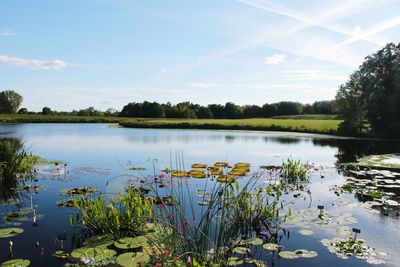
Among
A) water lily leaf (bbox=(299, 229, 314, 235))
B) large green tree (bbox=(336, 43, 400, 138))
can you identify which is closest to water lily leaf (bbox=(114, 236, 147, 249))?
water lily leaf (bbox=(299, 229, 314, 235))

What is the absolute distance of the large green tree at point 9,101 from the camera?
110500 millimetres

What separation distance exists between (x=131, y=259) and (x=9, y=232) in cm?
352

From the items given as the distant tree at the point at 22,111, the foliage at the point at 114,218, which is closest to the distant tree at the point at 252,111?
the distant tree at the point at 22,111

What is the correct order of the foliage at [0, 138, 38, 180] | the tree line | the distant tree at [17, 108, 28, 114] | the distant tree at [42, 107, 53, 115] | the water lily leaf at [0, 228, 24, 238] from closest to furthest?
the water lily leaf at [0, 228, 24, 238] < the foliage at [0, 138, 38, 180] < the tree line < the distant tree at [42, 107, 53, 115] < the distant tree at [17, 108, 28, 114]

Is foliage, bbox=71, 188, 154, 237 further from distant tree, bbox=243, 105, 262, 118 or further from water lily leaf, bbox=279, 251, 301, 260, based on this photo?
distant tree, bbox=243, 105, 262, 118

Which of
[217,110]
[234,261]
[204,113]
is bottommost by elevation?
[234,261]

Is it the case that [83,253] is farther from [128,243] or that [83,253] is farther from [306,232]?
[306,232]

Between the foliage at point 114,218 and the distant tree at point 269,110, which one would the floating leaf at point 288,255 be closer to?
the foliage at point 114,218

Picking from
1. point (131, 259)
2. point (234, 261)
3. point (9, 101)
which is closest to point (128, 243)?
point (131, 259)

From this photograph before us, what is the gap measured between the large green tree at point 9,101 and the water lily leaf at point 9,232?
382 feet

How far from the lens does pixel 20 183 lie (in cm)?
1459

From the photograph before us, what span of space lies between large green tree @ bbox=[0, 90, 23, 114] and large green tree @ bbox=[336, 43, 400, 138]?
3963 inches

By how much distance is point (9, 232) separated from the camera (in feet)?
27.2

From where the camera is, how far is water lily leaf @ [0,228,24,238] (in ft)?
26.7
